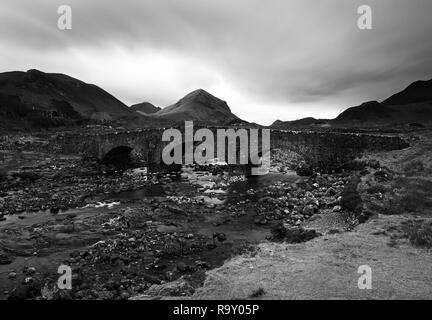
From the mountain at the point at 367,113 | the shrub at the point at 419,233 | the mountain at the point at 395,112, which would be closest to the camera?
the shrub at the point at 419,233

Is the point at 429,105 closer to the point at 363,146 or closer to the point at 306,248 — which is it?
the point at 363,146

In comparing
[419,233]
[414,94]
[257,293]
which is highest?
[414,94]

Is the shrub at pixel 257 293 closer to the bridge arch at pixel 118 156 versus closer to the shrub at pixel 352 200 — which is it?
the shrub at pixel 352 200

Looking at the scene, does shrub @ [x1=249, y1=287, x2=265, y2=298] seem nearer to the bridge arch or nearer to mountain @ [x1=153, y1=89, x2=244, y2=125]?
the bridge arch

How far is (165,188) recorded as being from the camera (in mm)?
27375

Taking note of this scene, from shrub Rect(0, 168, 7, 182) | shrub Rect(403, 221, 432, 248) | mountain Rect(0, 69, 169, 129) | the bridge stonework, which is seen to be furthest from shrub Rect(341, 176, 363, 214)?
mountain Rect(0, 69, 169, 129)

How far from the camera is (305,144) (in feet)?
105

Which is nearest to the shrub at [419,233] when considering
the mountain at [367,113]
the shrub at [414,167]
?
the shrub at [414,167]

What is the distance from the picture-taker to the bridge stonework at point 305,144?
29.6 metres

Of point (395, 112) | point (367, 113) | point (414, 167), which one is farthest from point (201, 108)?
point (414, 167)

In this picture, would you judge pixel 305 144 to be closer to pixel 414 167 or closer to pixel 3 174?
pixel 414 167

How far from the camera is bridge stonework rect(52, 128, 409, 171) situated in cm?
2962
